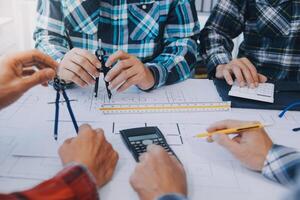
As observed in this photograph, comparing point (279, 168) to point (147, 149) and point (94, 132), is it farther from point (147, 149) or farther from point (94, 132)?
point (94, 132)

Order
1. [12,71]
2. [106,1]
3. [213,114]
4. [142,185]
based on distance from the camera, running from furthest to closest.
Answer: [106,1], [213,114], [12,71], [142,185]

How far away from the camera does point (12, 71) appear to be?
73cm

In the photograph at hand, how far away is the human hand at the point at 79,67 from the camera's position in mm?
990

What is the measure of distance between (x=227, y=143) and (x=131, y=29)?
0.74 metres

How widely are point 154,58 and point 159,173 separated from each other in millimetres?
783

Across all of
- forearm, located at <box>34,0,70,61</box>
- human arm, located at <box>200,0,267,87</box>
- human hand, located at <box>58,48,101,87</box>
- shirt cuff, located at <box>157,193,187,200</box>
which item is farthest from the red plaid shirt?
human arm, located at <box>200,0,267,87</box>

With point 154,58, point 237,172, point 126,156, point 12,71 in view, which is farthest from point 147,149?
point 154,58

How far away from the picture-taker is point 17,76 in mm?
735

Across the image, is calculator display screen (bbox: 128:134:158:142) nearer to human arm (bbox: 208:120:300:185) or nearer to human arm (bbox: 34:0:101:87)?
human arm (bbox: 208:120:300:185)

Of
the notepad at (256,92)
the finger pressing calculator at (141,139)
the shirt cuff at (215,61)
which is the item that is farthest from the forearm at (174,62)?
the finger pressing calculator at (141,139)

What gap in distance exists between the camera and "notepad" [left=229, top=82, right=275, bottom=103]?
1.03 metres

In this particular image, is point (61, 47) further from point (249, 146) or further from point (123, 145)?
point (249, 146)

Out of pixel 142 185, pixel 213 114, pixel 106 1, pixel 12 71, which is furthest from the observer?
pixel 106 1

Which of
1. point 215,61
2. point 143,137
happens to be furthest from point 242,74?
point 143,137
